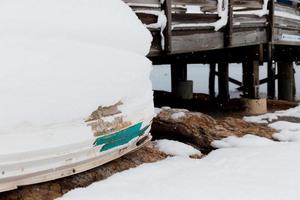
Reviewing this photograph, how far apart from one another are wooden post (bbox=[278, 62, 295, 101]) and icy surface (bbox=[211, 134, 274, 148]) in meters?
9.38

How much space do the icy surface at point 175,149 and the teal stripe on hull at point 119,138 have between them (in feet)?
3.45

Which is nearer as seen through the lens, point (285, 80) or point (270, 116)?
point (270, 116)

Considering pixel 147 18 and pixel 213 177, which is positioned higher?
pixel 147 18

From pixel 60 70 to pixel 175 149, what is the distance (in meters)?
2.31

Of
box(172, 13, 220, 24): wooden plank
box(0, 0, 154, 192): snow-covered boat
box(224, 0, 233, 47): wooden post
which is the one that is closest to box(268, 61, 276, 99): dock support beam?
box(224, 0, 233, 47): wooden post

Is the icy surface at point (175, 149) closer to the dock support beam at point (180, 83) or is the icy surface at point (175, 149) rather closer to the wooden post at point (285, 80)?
the dock support beam at point (180, 83)

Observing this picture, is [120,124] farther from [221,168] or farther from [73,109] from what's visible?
[221,168]

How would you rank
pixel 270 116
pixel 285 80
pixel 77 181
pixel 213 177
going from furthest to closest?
pixel 285 80 < pixel 270 116 < pixel 213 177 < pixel 77 181

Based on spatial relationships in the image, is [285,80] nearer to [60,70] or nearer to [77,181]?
[77,181]

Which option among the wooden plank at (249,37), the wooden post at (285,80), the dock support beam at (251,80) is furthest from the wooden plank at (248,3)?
the wooden post at (285,80)

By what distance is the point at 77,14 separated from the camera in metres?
3.74

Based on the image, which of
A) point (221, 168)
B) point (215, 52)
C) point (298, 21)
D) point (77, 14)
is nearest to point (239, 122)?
point (221, 168)

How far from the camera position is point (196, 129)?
6043mm

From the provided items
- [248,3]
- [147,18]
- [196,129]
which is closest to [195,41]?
[147,18]
